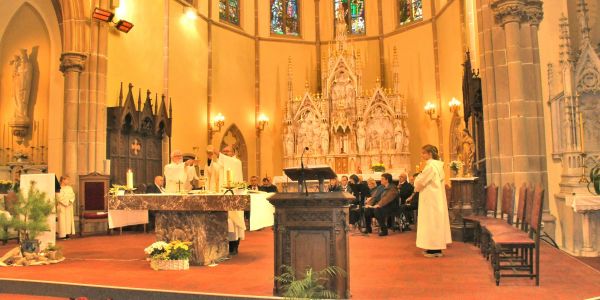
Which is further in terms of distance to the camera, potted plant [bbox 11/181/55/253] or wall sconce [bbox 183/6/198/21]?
wall sconce [bbox 183/6/198/21]

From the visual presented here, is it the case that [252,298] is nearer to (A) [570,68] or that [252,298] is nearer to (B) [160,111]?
(A) [570,68]

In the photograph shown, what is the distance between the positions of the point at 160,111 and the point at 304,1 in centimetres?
1013

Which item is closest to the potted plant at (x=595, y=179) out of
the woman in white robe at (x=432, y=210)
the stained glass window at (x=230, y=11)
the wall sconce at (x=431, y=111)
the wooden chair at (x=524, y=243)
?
the wooden chair at (x=524, y=243)

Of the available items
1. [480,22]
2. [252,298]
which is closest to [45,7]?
[480,22]

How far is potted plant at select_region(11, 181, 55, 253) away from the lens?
25.5 ft

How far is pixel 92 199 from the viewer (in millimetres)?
11961

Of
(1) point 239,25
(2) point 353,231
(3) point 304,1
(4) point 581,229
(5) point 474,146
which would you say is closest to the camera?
(4) point 581,229

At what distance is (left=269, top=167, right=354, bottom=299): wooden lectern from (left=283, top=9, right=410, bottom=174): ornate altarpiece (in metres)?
13.3

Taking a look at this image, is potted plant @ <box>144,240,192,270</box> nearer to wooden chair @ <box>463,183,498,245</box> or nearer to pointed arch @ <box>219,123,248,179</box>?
wooden chair @ <box>463,183,498,245</box>

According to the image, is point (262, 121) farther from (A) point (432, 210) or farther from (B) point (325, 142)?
(A) point (432, 210)

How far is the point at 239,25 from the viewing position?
2055 cm

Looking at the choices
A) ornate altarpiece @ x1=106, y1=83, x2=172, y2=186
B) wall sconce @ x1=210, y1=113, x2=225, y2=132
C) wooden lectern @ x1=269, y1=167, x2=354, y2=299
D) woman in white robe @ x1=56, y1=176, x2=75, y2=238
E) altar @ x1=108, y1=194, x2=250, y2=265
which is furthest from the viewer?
wall sconce @ x1=210, y1=113, x2=225, y2=132

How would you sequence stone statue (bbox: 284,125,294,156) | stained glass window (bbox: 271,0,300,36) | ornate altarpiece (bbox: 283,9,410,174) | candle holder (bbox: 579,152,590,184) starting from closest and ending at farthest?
candle holder (bbox: 579,152,590,184)
ornate altarpiece (bbox: 283,9,410,174)
stone statue (bbox: 284,125,294,156)
stained glass window (bbox: 271,0,300,36)

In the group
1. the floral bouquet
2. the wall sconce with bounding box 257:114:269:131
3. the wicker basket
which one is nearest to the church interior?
the wicker basket
